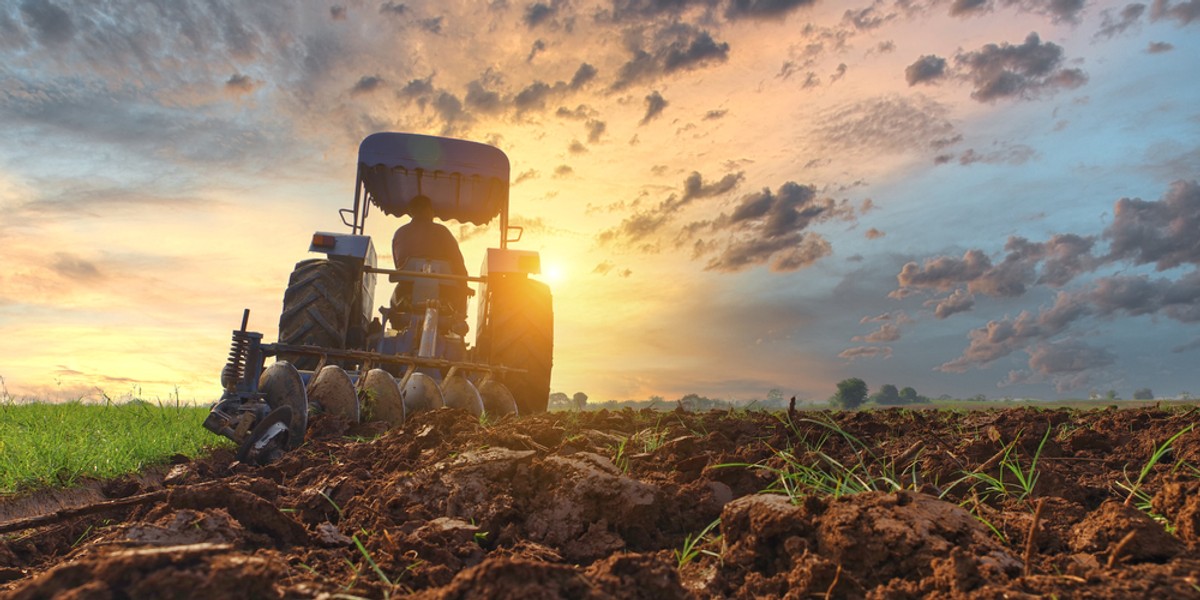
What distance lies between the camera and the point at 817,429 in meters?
3.69

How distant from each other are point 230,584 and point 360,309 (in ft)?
21.1

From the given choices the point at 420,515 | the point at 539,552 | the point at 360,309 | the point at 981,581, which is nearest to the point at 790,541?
the point at 981,581

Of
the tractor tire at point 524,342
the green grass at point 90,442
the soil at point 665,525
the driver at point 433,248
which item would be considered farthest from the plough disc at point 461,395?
the soil at point 665,525

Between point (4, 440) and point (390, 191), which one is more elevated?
point (390, 191)

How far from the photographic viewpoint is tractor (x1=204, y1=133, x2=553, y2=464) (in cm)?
518

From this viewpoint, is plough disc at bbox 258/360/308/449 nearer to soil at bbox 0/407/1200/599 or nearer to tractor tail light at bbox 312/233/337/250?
soil at bbox 0/407/1200/599

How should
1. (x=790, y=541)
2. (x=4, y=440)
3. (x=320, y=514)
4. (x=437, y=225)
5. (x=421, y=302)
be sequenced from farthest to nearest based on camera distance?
(x=437, y=225) < (x=421, y=302) < (x=4, y=440) < (x=320, y=514) < (x=790, y=541)

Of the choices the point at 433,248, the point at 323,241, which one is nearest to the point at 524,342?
the point at 433,248

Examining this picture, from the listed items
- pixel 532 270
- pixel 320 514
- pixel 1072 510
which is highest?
pixel 532 270

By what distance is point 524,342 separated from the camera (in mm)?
7414

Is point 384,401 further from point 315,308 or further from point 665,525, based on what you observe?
point 665,525

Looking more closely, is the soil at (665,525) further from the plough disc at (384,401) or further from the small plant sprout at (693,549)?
the plough disc at (384,401)

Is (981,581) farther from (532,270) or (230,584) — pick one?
(532,270)

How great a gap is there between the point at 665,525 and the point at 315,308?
5180 mm
